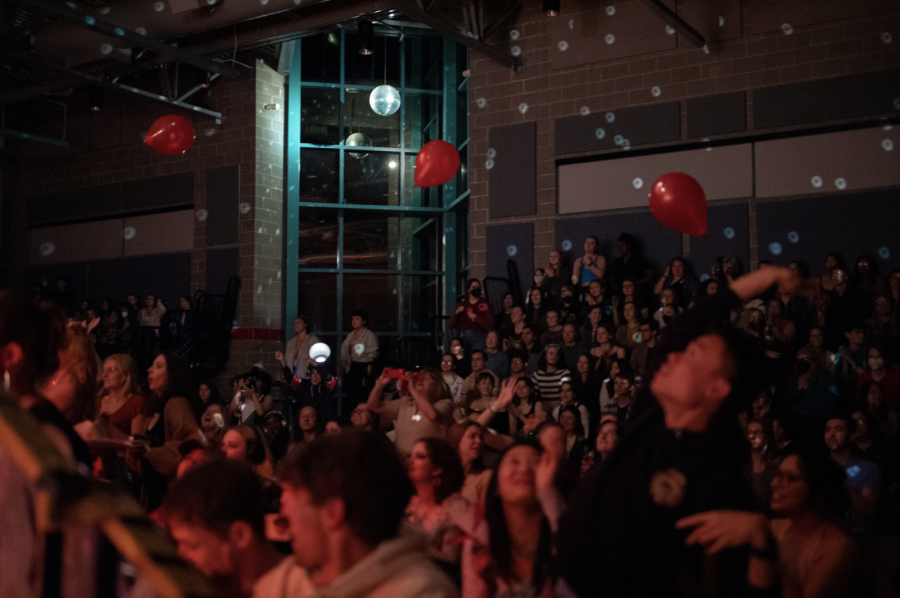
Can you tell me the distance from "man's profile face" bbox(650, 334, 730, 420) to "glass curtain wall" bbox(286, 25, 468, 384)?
975 centimetres

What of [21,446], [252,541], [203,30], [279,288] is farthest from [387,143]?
[21,446]

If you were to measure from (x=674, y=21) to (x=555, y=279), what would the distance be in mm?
2755

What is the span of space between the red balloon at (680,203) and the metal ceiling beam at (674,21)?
8.35 feet

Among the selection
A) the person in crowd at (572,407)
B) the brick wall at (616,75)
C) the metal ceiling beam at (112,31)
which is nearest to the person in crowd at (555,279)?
the brick wall at (616,75)

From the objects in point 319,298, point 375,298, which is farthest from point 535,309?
point 319,298

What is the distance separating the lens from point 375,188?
479 inches

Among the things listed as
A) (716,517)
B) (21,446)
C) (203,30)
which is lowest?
(716,517)

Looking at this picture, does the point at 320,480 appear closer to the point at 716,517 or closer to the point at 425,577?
the point at 425,577

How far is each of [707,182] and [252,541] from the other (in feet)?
26.4

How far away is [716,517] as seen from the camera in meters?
1.67

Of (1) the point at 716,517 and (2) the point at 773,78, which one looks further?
(2) the point at 773,78

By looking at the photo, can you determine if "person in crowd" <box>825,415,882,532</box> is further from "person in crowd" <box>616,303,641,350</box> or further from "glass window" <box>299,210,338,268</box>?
"glass window" <box>299,210,338,268</box>

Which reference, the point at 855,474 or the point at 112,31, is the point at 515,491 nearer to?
the point at 855,474

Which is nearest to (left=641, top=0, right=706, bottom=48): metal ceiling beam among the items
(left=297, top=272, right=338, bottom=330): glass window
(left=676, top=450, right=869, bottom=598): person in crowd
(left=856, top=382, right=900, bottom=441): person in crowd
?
(left=856, top=382, right=900, bottom=441): person in crowd
